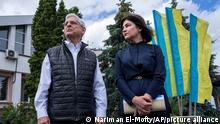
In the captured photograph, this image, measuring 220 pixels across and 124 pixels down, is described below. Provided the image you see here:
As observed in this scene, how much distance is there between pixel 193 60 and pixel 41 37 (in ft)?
20.1

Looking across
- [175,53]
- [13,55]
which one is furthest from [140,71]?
[13,55]

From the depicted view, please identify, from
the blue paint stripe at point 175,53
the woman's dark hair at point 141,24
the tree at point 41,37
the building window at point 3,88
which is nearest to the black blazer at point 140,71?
the woman's dark hair at point 141,24

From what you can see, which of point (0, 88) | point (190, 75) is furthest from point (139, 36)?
point (0, 88)

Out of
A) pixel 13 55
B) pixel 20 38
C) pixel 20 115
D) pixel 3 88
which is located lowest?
pixel 20 115

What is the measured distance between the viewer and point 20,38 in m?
17.1

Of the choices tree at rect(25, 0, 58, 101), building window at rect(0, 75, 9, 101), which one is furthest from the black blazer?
building window at rect(0, 75, 9, 101)

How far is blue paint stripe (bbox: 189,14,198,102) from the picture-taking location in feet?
21.1

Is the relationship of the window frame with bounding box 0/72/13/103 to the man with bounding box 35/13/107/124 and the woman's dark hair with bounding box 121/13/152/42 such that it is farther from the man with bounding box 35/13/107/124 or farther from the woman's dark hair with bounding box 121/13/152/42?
the woman's dark hair with bounding box 121/13/152/42

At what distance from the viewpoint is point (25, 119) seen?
33.4ft

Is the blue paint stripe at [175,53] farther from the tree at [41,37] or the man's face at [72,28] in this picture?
the tree at [41,37]

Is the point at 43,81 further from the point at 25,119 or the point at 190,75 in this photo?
the point at 25,119

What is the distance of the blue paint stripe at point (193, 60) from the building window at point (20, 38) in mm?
11890

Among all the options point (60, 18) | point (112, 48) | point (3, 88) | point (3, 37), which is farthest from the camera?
point (3, 37)

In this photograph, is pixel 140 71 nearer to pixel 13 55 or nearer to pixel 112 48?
pixel 112 48
